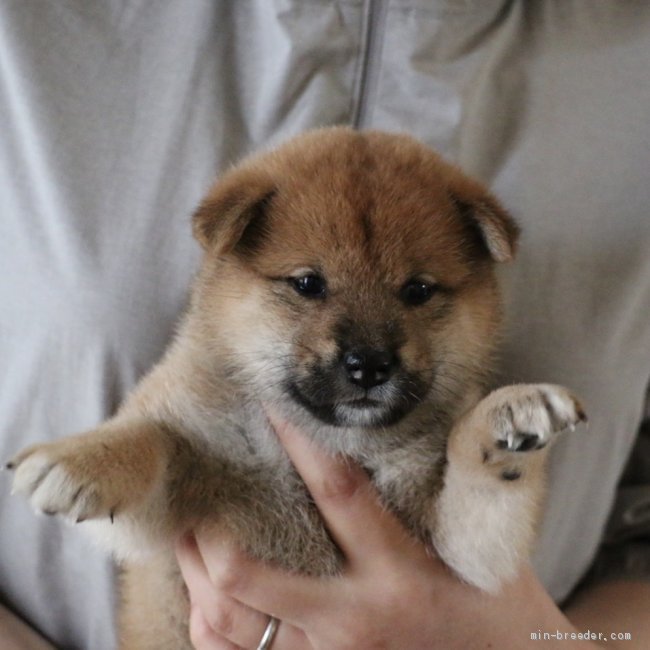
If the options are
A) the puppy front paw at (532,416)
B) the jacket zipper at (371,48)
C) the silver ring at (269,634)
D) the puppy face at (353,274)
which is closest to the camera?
the puppy front paw at (532,416)

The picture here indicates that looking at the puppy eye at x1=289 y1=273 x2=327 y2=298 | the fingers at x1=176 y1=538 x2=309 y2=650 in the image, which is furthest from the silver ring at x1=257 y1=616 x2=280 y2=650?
the puppy eye at x1=289 y1=273 x2=327 y2=298

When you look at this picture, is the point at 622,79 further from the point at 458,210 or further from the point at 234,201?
the point at 234,201

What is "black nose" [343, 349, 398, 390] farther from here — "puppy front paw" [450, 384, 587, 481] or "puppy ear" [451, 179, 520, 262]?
"puppy ear" [451, 179, 520, 262]

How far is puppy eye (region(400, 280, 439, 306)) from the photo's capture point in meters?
1.20

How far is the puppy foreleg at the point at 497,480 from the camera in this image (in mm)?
1050

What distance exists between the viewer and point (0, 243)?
1.29 metres

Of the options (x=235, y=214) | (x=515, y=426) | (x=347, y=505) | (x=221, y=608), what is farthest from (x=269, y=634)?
(x=235, y=214)

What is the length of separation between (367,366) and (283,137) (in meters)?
0.59

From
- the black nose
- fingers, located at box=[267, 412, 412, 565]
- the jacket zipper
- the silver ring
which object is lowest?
the silver ring

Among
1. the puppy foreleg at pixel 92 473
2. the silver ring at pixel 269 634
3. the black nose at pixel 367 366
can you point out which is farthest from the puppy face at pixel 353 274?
the silver ring at pixel 269 634

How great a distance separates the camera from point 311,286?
1.20 m

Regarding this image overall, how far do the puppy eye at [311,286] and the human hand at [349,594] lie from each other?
245 millimetres

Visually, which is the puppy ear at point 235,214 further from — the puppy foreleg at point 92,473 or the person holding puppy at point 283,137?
the puppy foreleg at point 92,473

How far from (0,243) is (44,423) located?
353 mm
